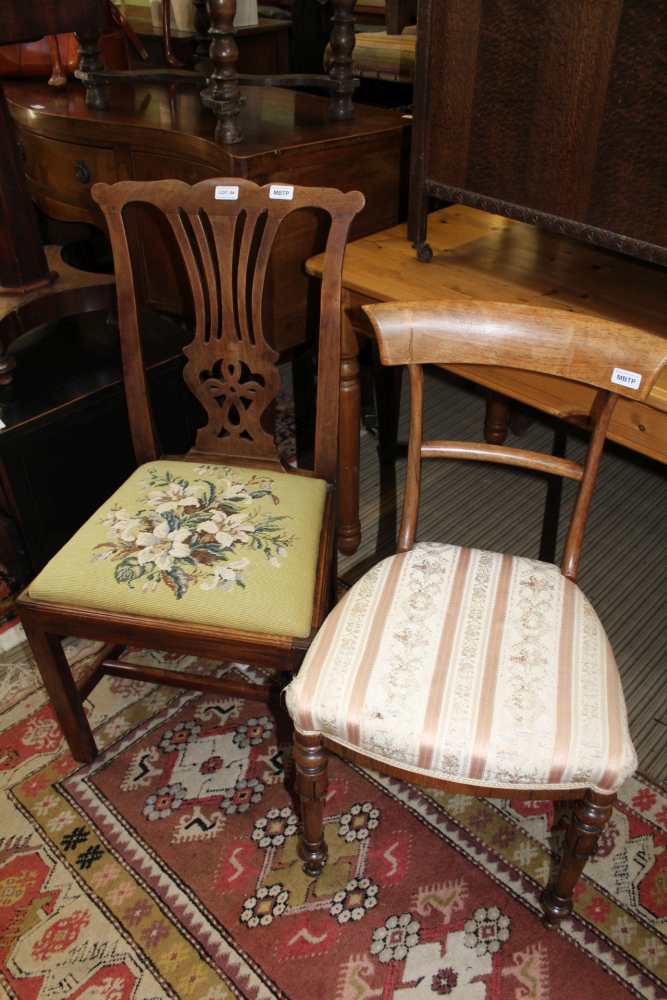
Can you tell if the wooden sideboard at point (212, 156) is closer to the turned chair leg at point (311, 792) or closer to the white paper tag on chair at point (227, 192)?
the white paper tag on chair at point (227, 192)

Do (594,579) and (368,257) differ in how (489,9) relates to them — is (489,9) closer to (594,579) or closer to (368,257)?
(368,257)

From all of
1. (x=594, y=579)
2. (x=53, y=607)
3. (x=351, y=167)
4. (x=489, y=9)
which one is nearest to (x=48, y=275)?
(x=351, y=167)

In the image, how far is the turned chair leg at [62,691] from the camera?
A: 1436 mm

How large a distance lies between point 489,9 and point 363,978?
174 cm

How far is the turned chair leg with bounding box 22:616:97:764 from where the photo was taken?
56.5 inches

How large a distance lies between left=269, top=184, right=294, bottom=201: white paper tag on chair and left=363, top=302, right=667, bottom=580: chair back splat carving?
307 mm

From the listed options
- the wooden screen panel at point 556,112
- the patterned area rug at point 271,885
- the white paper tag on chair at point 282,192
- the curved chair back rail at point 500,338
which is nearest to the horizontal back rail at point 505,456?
the curved chair back rail at point 500,338

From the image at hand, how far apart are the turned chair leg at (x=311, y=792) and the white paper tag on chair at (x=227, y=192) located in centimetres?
98

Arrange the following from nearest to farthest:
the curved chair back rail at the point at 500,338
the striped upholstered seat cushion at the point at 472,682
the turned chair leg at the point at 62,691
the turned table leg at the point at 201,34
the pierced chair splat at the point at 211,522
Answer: the striped upholstered seat cushion at the point at 472,682, the curved chair back rail at the point at 500,338, the pierced chair splat at the point at 211,522, the turned chair leg at the point at 62,691, the turned table leg at the point at 201,34

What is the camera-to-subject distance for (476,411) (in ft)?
9.28

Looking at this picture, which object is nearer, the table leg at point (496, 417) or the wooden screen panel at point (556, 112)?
the wooden screen panel at point (556, 112)

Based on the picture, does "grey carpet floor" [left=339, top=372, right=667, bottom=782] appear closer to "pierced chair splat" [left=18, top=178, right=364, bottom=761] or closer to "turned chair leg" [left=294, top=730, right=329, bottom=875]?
"pierced chair splat" [left=18, top=178, right=364, bottom=761]

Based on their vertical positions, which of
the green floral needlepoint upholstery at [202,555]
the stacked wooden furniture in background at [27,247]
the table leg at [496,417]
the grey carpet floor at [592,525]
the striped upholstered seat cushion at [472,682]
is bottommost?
the grey carpet floor at [592,525]

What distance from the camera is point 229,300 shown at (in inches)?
60.2
